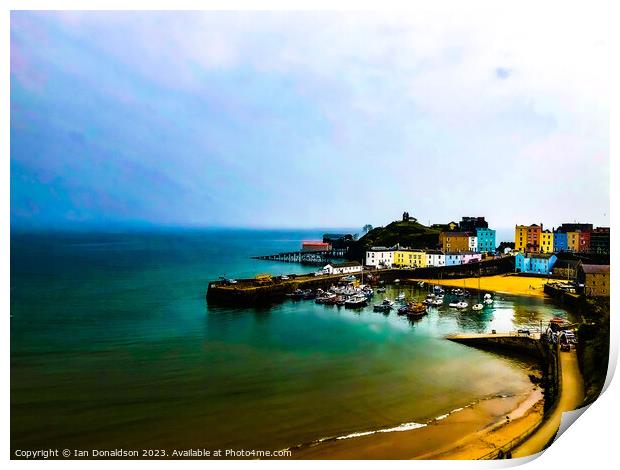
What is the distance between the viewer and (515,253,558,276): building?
16.3 feet

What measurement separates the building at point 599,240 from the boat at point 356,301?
9.54ft

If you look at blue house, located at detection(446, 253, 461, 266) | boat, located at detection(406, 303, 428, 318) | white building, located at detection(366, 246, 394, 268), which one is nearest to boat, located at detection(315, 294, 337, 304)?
white building, located at detection(366, 246, 394, 268)

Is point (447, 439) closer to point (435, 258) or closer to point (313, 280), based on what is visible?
point (435, 258)

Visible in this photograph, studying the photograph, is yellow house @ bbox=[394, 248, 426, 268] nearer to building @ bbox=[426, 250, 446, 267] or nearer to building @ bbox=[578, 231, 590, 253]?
building @ bbox=[426, 250, 446, 267]

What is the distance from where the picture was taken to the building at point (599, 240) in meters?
3.59

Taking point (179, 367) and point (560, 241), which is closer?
point (179, 367)

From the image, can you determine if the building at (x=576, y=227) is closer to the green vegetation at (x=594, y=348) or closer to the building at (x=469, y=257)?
the green vegetation at (x=594, y=348)

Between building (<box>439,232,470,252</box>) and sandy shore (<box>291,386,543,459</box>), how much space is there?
1.99m

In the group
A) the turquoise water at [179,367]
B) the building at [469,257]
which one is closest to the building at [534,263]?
the building at [469,257]

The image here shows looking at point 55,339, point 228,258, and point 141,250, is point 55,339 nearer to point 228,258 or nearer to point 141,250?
point 141,250

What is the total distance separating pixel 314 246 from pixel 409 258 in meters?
1.63

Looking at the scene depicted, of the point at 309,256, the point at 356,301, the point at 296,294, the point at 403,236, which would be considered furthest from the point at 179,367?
the point at 309,256

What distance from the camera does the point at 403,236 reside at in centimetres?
491

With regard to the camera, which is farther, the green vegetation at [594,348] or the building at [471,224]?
the building at [471,224]
